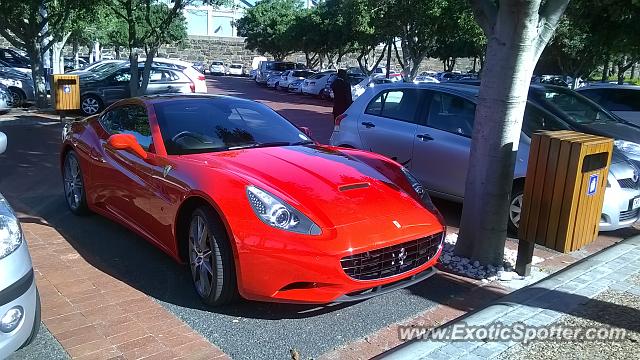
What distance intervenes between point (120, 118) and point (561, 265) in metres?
4.33

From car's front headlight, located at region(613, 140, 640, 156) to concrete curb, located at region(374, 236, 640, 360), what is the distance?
6.15ft

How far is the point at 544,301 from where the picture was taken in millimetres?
4082

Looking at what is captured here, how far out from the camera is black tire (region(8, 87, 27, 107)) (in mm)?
16516

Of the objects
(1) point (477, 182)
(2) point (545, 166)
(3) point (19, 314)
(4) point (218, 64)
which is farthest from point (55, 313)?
(4) point (218, 64)

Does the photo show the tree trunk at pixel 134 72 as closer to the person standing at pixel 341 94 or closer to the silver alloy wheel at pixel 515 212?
the person standing at pixel 341 94

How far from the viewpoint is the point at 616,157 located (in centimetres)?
591

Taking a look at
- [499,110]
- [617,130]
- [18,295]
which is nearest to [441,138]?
[499,110]

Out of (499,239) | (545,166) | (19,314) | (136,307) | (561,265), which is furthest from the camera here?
(561,265)

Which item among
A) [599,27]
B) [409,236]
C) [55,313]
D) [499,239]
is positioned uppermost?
[599,27]

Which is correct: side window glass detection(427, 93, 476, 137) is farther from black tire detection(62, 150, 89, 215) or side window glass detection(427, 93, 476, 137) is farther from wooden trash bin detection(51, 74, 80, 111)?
wooden trash bin detection(51, 74, 80, 111)

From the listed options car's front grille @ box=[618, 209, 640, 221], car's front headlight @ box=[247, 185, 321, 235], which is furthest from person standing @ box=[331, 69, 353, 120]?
car's front headlight @ box=[247, 185, 321, 235]

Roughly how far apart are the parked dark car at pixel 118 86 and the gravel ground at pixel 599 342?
12837 mm

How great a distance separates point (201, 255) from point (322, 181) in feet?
3.21

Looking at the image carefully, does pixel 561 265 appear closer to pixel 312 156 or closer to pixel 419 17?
pixel 312 156
